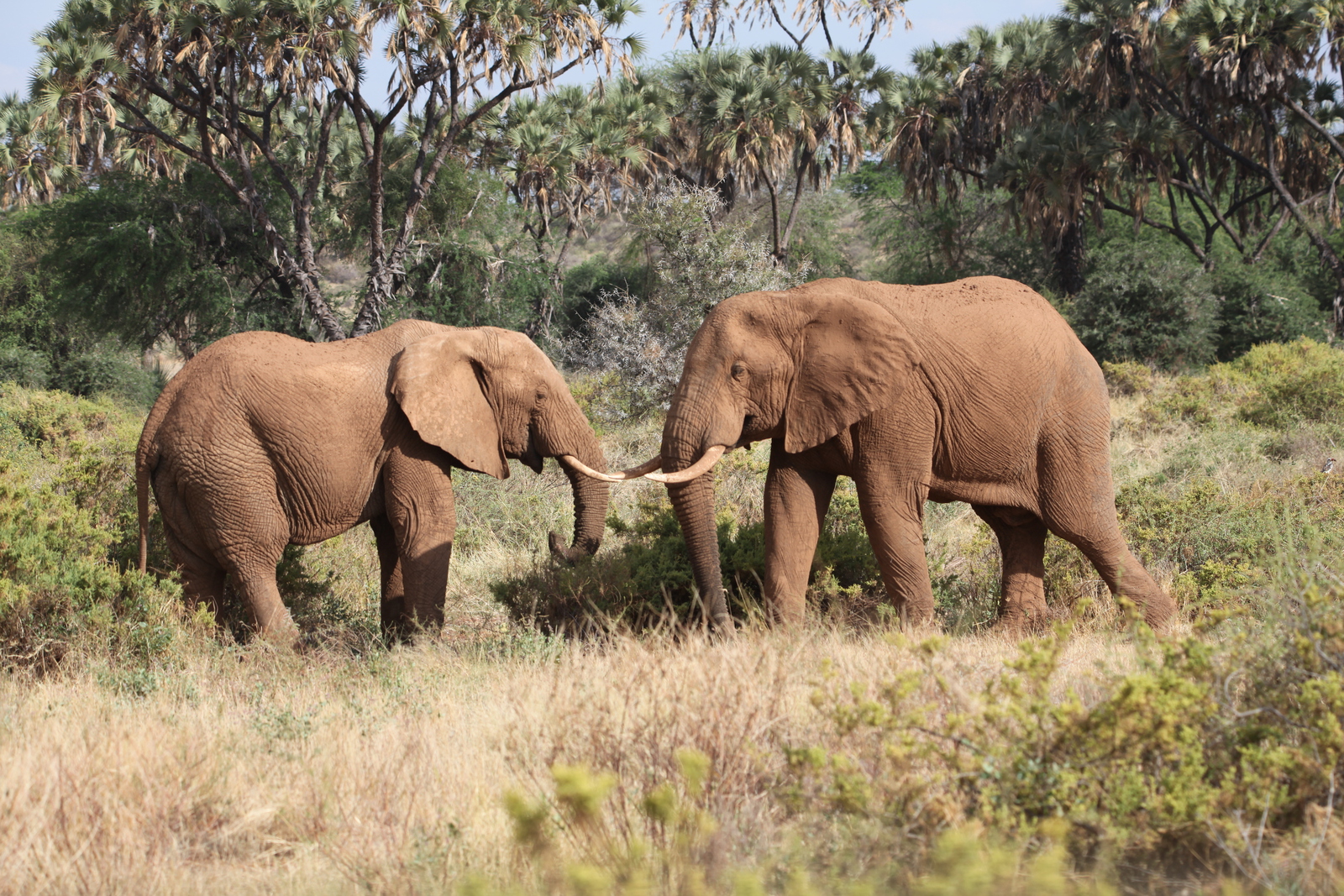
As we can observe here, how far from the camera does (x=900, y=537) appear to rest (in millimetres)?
6320

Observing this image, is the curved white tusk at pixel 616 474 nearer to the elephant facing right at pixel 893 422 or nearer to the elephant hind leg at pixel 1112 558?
the elephant facing right at pixel 893 422

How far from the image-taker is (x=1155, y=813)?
342 centimetres

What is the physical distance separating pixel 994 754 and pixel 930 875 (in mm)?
653

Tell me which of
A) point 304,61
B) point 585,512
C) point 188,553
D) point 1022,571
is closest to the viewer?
point 188,553

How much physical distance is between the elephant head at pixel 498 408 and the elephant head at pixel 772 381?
853mm

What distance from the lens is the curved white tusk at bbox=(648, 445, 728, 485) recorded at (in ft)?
20.7

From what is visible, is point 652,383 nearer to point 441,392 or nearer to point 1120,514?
point 1120,514

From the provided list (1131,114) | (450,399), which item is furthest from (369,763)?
(1131,114)

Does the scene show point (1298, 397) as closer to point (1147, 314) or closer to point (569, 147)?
point (1147, 314)

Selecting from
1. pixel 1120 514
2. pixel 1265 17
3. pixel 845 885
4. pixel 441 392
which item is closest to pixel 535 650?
pixel 441 392

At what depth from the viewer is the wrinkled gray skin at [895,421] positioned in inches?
250

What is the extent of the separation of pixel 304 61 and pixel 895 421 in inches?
637

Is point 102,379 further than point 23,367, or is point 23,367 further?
point 102,379

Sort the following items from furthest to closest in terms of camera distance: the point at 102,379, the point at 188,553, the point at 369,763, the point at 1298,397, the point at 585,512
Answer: the point at 102,379
the point at 1298,397
the point at 585,512
the point at 188,553
the point at 369,763
